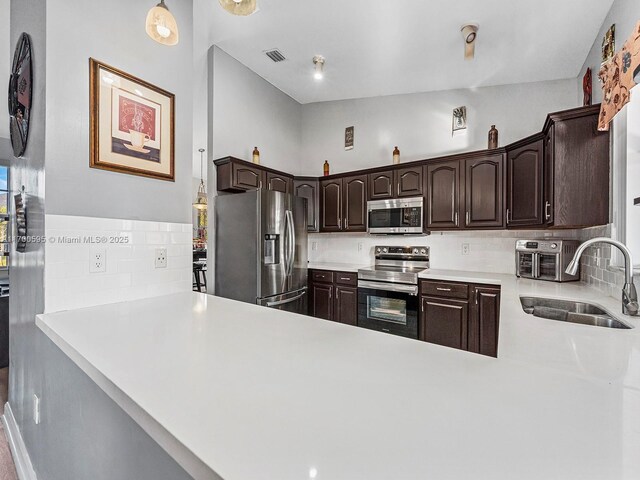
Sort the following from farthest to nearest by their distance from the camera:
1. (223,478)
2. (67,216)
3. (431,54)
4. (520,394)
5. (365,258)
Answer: (365,258)
(431,54)
(67,216)
(520,394)
(223,478)

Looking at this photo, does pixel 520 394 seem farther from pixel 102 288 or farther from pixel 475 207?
pixel 475 207

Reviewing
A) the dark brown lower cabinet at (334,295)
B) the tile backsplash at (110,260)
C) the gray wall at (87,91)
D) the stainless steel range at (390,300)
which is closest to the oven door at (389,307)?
the stainless steel range at (390,300)

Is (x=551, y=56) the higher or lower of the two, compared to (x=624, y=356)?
higher

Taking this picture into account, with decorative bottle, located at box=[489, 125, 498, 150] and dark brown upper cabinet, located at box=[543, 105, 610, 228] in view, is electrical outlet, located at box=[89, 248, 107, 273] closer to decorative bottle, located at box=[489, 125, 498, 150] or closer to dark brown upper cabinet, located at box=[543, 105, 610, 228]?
dark brown upper cabinet, located at box=[543, 105, 610, 228]

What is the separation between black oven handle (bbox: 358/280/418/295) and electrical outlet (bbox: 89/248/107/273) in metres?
2.40

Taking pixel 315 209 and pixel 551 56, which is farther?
pixel 315 209

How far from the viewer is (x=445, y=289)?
9.41ft

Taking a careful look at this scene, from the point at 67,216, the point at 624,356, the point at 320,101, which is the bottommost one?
the point at 624,356

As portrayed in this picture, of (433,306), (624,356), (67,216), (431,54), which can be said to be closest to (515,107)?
(431,54)

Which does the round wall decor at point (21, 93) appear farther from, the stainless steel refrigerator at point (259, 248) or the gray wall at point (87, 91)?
the stainless steel refrigerator at point (259, 248)

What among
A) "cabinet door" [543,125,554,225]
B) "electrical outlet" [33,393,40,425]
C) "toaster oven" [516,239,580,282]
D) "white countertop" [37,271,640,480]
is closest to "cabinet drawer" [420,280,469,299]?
"toaster oven" [516,239,580,282]

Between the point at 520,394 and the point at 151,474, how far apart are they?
2.57 ft

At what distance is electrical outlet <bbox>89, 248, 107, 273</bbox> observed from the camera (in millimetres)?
1416

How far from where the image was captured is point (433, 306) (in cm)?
292
